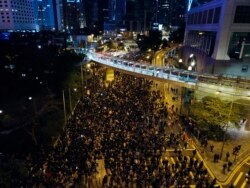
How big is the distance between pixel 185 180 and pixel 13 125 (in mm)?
17191

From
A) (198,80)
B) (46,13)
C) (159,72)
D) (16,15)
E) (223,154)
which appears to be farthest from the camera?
(46,13)

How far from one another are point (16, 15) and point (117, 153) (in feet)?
302

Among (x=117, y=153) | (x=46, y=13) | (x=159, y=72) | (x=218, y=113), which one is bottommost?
(x=117, y=153)

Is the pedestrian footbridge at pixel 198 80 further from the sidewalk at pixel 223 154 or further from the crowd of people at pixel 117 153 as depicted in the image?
the sidewalk at pixel 223 154

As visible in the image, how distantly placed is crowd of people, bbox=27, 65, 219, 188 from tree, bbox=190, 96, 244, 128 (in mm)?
2724

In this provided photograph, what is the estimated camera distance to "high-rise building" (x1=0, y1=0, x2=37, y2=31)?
87.3 m

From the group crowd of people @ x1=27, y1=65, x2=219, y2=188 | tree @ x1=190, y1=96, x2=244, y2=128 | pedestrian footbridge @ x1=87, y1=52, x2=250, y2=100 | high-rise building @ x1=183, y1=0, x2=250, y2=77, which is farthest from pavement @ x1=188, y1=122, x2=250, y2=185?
high-rise building @ x1=183, y1=0, x2=250, y2=77

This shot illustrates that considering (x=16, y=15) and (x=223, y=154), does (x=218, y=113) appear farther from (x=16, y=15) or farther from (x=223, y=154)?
(x=16, y=15)

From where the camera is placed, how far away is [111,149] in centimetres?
1788

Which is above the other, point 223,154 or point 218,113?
point 218,113

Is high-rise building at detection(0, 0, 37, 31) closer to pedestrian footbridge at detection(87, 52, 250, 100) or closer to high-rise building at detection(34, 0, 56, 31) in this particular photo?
high-rise building at detection(34, 0, 56, 31)

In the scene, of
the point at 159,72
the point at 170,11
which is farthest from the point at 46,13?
the point at 159,72

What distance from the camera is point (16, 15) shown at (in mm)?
92375

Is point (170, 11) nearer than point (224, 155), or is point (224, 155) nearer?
point (224, 155)
